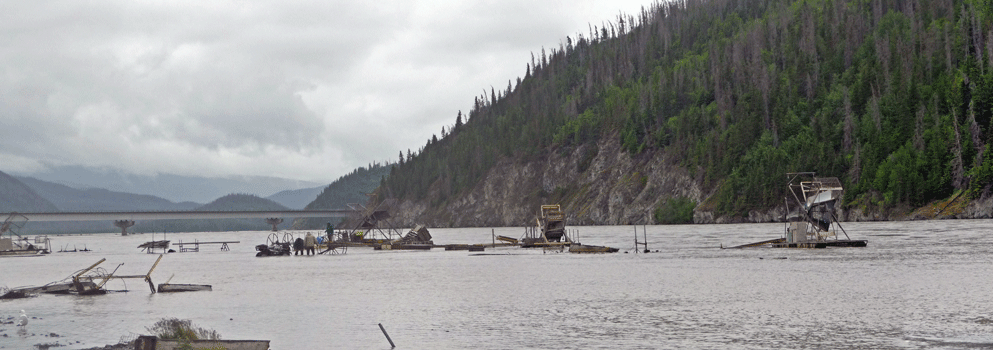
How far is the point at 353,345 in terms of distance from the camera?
31016 millimetres

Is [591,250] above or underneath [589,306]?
above

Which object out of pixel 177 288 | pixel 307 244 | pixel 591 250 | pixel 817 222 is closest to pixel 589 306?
pixel 177 288

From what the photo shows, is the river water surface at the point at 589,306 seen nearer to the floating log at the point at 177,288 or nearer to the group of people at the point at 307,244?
the floating log at the point at 177,288

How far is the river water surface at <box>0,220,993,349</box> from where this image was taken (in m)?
30.6

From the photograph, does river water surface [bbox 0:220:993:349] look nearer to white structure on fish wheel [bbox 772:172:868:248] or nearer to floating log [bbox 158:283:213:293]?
floating log [bbox 158:283:213:293]

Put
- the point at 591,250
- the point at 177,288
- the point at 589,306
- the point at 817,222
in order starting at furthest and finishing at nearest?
the point at 591,250 → the point at 817,222 → the point at 177,288 → the point at 589,306

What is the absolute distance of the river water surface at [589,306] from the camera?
100 ft

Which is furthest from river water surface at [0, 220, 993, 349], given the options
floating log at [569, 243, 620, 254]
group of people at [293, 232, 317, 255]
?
group of people at [293, 232, 317, 255]

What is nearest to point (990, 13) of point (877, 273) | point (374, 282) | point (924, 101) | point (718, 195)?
point (924, 101)

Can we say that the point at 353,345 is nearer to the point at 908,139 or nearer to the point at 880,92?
the point at 908,139

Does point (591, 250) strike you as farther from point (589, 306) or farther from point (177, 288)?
point (589, 306)

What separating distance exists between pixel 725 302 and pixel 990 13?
16965 cm

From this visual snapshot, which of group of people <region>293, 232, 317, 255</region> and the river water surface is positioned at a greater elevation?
group of people <region>293, 232, 317, 255</region>

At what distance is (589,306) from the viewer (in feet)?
135
